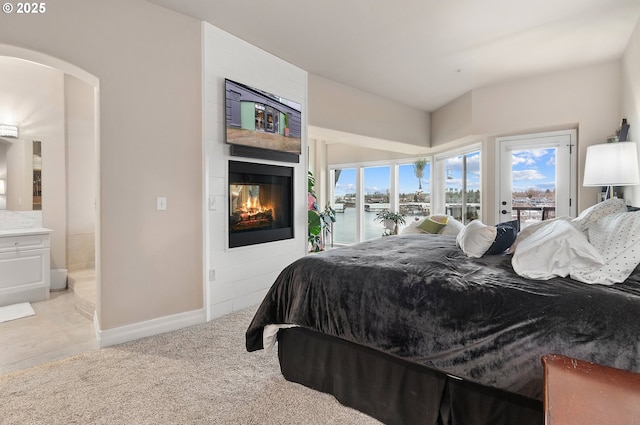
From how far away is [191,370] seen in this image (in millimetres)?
2113

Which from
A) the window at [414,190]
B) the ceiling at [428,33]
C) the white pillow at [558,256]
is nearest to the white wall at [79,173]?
the ceiling at [428,33]

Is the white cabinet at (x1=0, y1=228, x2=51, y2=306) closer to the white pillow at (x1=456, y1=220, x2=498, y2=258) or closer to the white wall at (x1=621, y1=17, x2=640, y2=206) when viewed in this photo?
the white pillow at (x1=456, y1=220, x2=498, y2=258)

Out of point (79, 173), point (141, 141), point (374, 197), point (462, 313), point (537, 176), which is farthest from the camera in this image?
point (374, 197)

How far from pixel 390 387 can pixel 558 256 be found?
106 cm

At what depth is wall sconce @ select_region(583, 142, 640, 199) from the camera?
265cm

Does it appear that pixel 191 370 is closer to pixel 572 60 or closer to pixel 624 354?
pixel 624 354

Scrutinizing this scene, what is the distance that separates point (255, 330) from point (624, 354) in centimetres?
177

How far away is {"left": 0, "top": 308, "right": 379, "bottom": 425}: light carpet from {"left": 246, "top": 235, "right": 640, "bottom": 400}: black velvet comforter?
0.28 m

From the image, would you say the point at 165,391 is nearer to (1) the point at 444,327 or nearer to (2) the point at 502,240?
(1) the point at 444,327

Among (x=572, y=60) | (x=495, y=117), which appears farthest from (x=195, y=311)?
(x=572, y=60)

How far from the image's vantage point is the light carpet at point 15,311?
3.12 metres

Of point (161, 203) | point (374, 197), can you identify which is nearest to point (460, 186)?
point (374, 197)

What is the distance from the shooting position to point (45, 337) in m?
2.68

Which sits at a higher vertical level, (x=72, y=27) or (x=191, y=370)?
(x=72, y=27)
